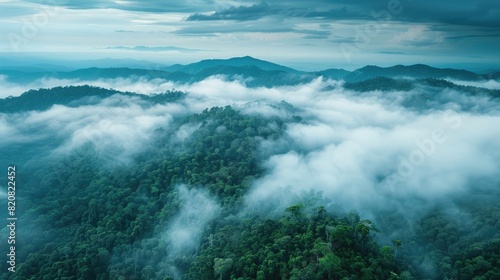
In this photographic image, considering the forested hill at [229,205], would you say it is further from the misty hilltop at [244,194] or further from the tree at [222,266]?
the misty hilltop at [244,194]

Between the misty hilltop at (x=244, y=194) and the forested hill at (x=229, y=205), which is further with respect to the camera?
the misty hilltop at (x=244, y=194)

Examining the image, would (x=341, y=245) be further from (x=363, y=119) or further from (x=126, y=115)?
(x=363, y=119)

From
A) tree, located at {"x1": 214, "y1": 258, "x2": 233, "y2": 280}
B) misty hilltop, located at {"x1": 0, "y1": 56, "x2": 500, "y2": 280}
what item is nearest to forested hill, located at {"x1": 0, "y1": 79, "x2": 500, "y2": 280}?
tree, located at {"x1": 214, "y1": 258, "x2": 233, "y2": 280}

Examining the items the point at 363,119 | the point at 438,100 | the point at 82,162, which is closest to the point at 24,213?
the point at 82,162

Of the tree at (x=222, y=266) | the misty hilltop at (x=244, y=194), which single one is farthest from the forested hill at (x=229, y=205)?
the misty hilltop at (x=244, y=194)

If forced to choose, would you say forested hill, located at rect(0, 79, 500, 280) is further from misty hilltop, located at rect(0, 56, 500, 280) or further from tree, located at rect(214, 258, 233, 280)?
misty hilltop, located at rect(0, 56, 500, 280)
